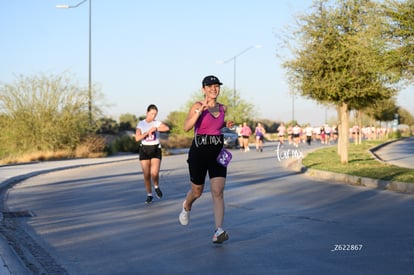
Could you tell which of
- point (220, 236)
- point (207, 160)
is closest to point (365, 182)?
point (207, 160)

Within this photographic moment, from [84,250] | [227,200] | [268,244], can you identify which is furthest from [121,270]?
[227,200]

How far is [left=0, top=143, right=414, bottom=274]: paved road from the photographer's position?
639 cm

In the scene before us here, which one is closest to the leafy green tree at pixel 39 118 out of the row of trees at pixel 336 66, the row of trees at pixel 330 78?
the row of trees at pixel 330 78

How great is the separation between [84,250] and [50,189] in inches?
320

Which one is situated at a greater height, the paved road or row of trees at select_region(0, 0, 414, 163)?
row of trees at select_region(0, 0, 414, 163)

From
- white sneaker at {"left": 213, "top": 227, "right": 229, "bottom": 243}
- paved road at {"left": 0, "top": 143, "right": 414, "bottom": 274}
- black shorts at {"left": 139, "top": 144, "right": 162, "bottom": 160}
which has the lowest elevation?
paved road at {"left": 0, "top": 143, "right": 414, "bottom": 274}

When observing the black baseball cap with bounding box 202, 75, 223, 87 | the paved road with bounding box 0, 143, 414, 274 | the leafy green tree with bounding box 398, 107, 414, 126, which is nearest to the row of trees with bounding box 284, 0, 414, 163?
the paved road with bounding box 0, 143, 414, 274

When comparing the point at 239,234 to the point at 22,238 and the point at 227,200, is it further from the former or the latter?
the point at 227,200

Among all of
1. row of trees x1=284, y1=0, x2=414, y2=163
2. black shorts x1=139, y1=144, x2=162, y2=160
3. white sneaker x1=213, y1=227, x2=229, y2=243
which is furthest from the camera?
row of trees x1=284, y1=0, x2=414, y2=163

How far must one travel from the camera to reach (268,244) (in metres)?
7.44

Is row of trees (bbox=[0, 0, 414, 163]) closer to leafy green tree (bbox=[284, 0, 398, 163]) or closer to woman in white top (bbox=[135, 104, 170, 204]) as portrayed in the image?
leafy green tree (bbox=[284, 0, 398, 163])

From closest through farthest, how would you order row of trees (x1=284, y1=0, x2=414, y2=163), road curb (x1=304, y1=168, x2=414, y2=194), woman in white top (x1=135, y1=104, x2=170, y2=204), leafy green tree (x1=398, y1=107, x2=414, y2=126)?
woman in white top (x1=135, y1=104, x2=170, y2=204) < road curb (x1=304, y1=168, x2=414, y2=194) < row of trees (x1=284, y1=0, x2=414, y2=163) < leafy green tree (x1=398, y1=107, x2=414, y2=126)

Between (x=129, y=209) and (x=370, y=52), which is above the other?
(x=370, y=52)

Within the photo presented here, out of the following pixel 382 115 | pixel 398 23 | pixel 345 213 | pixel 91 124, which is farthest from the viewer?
pixel 382 115
